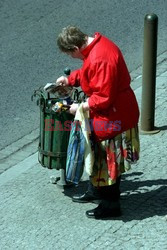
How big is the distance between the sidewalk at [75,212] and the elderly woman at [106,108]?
0.22m

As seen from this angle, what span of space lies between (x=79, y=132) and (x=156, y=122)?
225cm

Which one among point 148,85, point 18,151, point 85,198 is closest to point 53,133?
point 85,198

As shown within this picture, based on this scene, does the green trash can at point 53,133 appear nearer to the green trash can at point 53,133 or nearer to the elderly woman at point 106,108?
the green trash can at point 53,133

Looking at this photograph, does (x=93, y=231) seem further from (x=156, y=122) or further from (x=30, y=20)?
(x=30, y=20)

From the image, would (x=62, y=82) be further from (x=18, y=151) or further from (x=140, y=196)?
(x=18, y=151)

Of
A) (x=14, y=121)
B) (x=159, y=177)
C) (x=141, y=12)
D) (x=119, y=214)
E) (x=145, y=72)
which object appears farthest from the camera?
(x=141, y=12)

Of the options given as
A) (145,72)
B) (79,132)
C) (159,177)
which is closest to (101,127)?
(79,132)

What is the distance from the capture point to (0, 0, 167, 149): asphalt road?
8.66m

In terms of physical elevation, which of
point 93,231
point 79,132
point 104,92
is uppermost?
point 104,92

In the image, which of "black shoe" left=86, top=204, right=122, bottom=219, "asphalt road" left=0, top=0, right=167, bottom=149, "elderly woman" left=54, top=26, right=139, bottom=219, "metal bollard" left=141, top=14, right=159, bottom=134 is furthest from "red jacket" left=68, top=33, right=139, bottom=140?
"asphalt road" left=0, top=0, right=167, bottom=149

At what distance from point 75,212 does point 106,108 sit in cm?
105

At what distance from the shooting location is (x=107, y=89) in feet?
18.0

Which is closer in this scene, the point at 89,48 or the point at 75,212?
the point at 89,48

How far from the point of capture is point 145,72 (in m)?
7.63
